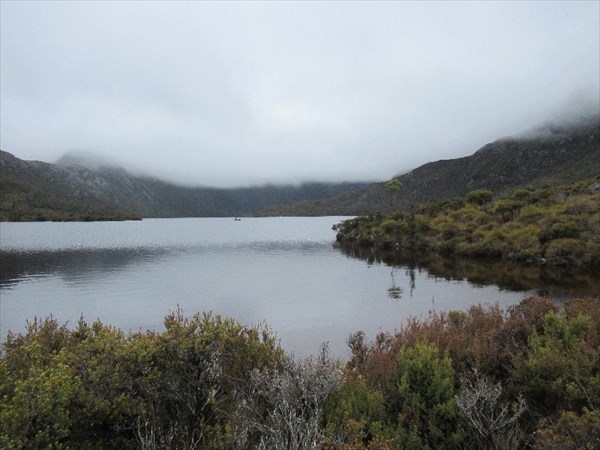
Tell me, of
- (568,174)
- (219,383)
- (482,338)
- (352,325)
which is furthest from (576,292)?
(568,174)

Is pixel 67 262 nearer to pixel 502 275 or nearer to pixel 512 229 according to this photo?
pixel 502 275

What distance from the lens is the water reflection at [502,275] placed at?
30.4 meters

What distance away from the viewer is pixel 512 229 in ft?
180

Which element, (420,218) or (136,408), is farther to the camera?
(420,218)

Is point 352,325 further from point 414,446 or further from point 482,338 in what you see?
point 414,446

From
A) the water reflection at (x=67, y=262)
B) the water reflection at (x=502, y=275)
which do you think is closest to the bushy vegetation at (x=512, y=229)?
the water reflection at (x=502, y=275)

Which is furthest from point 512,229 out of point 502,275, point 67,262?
point 67,262

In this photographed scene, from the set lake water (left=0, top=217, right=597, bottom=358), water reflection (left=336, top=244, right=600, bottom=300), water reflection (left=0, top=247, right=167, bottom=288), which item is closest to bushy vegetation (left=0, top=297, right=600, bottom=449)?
lake water (left=0, top=217, right=597, bottom=358)

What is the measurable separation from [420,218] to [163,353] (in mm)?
70859

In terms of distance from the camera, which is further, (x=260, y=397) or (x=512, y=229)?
(x=512, y=229)

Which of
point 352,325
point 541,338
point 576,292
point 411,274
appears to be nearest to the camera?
point 541,338

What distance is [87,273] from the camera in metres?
43.9

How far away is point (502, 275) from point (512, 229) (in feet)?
66.7

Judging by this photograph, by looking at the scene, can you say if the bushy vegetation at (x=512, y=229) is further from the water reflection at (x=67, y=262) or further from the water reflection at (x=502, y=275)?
the water reflection at (x=67, y=262)
